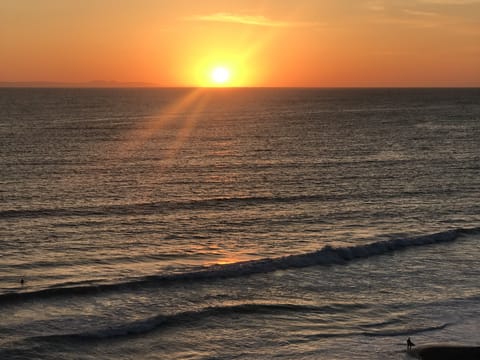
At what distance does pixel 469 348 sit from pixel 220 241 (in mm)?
19626

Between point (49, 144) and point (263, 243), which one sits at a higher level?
point (49, 144)

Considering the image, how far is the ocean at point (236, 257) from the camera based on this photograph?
1069 inches

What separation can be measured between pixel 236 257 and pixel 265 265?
2.30 m

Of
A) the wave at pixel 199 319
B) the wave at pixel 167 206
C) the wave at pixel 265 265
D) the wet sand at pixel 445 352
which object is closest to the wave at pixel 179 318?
the wave at pixel 199 319

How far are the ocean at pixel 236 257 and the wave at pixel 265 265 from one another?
0.32 feet

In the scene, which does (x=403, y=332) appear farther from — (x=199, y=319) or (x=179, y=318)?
(x=179, y=318)

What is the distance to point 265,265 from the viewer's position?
1436 inches

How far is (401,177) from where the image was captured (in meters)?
65.6

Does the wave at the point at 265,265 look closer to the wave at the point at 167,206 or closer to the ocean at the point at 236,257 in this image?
the ocean at the point at 236,257

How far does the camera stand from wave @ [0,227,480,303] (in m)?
31.8

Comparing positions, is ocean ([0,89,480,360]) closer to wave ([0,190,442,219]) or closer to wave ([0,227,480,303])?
wave ([0,227,480,303])

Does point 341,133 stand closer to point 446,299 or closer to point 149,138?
point 149,138

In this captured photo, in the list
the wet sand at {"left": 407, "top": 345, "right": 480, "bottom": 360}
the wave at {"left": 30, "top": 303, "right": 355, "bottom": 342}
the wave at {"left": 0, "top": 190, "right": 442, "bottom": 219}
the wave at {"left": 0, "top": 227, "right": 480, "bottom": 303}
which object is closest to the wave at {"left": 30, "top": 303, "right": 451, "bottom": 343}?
the wave at {"left": 30, "top": 303, "right": 355, "bottom": 342}

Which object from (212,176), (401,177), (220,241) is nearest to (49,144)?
(212,176)
